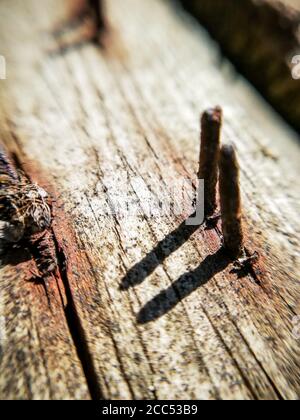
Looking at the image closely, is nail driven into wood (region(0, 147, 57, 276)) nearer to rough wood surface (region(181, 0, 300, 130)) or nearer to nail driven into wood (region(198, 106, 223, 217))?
nail driven into wood (region(198, 106, 223, 217))

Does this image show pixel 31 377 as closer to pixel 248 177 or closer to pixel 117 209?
pixel 117 209

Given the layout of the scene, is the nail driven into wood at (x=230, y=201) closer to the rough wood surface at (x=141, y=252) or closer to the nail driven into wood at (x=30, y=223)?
the rough wood surface at (x=141, y=252)

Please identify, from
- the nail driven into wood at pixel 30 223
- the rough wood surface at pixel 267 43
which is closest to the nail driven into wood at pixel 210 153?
the nail driven into wood at pixel 30 223

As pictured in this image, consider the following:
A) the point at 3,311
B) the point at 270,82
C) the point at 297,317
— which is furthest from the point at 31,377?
the point at 270,82

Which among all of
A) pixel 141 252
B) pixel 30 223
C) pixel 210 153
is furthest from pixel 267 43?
pixel 30 223

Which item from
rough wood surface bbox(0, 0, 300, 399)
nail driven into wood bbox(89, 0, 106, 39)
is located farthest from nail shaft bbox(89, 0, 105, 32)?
rough wood surface bbox(0, 0, 300, 399)

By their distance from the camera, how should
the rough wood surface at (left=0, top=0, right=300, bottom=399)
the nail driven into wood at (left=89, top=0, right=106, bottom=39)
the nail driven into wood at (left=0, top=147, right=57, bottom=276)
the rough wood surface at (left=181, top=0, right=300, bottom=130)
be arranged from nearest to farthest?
1. the rough wood surface at (left=0, top=0, right=300, bottom=399)
2. the nail driven into wood at (left=0, top=147, right=57, bottom=276)
3. the rough wood surface at (left=181, top=0, right=300, bottom=130)
4. the nail driven into wood at (left=89, top=0, right=106, bottom=39)
